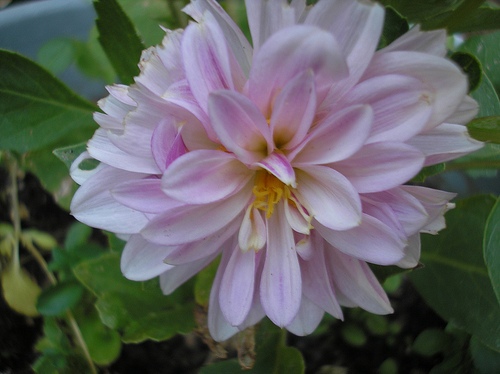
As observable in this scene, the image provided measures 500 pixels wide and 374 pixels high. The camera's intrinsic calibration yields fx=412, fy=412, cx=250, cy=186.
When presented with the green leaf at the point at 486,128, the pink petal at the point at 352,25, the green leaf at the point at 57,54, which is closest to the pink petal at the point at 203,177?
the pink petal at the point at 352,25

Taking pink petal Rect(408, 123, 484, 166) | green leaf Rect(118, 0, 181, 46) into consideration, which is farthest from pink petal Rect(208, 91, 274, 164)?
green leaf Rect(118, 0, 181, 46)

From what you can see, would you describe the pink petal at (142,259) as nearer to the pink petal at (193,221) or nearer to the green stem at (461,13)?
the pink petal at (193,221)

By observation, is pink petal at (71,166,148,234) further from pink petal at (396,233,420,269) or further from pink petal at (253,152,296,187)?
pink petal at (396,233,420,269)

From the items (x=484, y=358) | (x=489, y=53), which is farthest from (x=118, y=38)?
(x=484, y=358)

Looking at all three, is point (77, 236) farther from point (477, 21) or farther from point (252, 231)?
point (477, 21)

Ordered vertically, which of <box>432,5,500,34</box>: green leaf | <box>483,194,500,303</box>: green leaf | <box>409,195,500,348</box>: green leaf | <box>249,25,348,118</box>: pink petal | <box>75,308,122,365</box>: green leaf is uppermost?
<box>249,25,348,118</box>: pink petal

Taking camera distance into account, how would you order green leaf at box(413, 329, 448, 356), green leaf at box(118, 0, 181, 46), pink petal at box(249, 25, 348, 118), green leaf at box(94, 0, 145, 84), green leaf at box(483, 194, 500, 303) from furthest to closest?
green leaf at box(118, 0, 181, 46) < green leaf at box(413, 329, 448, 356) < green leaf at box(94, 0, 145, 84) < green leaf at box(483, 194, 500, 303) < pink petal at box(249, 25, 348, 118)
